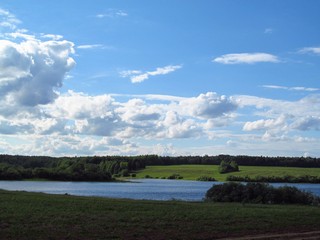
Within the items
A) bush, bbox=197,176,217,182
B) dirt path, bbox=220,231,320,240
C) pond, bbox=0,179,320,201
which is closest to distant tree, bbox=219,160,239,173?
bush, bbox=197,176,217,182

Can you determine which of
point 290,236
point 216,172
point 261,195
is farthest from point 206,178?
point 290,236

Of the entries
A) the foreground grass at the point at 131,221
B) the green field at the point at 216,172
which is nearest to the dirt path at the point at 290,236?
the foreground grass at the point at 131,221

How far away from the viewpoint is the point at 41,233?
71.8ft

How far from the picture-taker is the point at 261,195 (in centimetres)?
4669

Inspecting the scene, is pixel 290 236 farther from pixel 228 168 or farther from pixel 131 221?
pixel 228 168

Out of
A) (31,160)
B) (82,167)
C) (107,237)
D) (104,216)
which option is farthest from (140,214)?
(31,160)

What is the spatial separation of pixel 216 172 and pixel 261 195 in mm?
128728

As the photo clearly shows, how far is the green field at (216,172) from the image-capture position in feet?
516

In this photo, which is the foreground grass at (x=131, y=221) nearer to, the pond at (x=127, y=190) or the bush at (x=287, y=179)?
the pond at (x=127, y=190)

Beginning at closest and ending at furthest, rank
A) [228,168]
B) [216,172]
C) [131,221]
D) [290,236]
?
[290,236] → [131,221] → [228,168] → [216,172]

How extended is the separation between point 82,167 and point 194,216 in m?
122

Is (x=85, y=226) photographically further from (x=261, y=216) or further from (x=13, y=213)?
(x=261, y=216)

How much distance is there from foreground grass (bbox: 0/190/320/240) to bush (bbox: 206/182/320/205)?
12.0 m

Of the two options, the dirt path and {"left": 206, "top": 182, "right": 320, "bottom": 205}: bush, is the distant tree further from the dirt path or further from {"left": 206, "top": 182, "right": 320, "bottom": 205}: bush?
the dirt path
